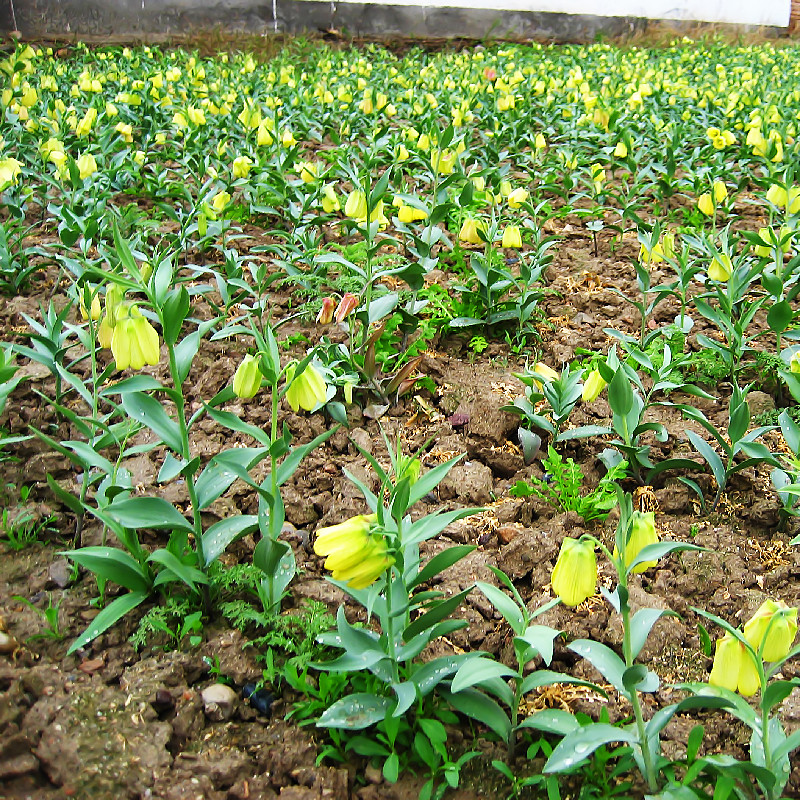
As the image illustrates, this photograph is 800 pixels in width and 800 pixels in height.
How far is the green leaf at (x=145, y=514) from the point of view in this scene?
146 centimetres

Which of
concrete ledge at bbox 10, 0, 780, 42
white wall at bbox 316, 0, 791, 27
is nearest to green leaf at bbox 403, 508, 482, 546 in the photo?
concrete ledge at bbox 10, 0, 780, 42

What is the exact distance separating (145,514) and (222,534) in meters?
0.18

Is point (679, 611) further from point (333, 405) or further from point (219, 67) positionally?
point (219, 67)

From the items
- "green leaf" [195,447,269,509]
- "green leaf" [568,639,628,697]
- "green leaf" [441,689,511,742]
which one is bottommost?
"green leaf" [441,689,511,742]

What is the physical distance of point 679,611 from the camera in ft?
5.35

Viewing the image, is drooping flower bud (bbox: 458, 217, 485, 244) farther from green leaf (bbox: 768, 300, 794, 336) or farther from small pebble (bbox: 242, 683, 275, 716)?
small pebble (bbox: 242, 683, 275, 716)

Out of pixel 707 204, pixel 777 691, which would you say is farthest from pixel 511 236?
pixel 777 691

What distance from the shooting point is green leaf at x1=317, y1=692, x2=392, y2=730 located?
1309mm

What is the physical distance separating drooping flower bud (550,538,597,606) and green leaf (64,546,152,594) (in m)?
0.83

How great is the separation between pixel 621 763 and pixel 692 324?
64.3 inches

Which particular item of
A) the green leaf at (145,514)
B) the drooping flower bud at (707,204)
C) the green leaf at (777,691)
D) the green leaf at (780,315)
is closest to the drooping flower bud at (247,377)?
the green leaf at (145,514)

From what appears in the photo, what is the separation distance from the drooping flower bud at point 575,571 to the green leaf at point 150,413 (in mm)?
784

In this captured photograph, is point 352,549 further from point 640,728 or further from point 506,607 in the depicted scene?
point 640,728

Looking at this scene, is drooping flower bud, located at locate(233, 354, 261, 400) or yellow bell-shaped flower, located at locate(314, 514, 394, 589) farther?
drooping flower bud, located at locate(233, 354, 261, 400)
